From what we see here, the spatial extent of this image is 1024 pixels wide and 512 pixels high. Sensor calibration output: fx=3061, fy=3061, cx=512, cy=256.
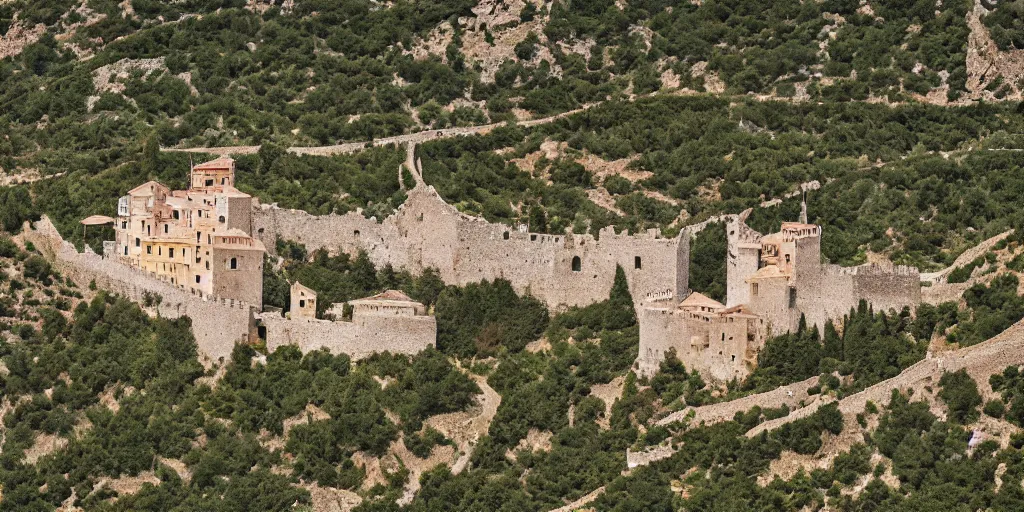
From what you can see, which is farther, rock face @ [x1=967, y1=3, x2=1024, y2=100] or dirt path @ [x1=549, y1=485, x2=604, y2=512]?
rock face @ [x1=967, y1=3, x2=1024, y2=100]

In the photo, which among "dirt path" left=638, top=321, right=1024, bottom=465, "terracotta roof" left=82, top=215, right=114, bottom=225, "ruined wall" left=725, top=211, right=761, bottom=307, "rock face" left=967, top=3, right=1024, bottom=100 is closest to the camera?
"dirt path" left=638, top=321, right=1024, bottom=465

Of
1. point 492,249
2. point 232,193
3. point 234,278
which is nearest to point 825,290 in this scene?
point 492,249

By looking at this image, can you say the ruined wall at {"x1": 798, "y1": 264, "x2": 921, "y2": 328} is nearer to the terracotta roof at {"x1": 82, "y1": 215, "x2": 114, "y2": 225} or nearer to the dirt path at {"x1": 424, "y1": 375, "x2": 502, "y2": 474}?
the dirt path at {"x1": 424, "y1": 375, "x2": 502, "y2": 474}

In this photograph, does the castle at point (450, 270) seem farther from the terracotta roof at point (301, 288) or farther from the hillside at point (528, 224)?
the hillside at point (528, 224)

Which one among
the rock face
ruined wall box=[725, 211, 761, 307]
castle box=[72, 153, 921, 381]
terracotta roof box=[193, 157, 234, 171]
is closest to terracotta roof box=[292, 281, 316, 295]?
castle box=[72, 153, 921, 381]

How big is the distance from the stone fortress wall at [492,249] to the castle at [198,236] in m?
1.24

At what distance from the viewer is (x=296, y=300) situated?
79.7 m

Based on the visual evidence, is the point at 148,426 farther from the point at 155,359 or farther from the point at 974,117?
the point at 974,117

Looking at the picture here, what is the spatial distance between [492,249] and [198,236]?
773 centimetres

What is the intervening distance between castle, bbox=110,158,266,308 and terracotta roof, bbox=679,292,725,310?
1161 centimetres

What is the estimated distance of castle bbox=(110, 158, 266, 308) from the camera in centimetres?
A: 7969

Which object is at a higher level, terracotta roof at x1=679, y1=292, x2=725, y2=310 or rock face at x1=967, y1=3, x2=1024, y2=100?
rock face at x1=967, y1=3, x2=1024, y2=100

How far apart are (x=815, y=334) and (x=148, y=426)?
56.2 feet

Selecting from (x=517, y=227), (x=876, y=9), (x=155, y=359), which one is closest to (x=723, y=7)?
(x=876, y=9)
